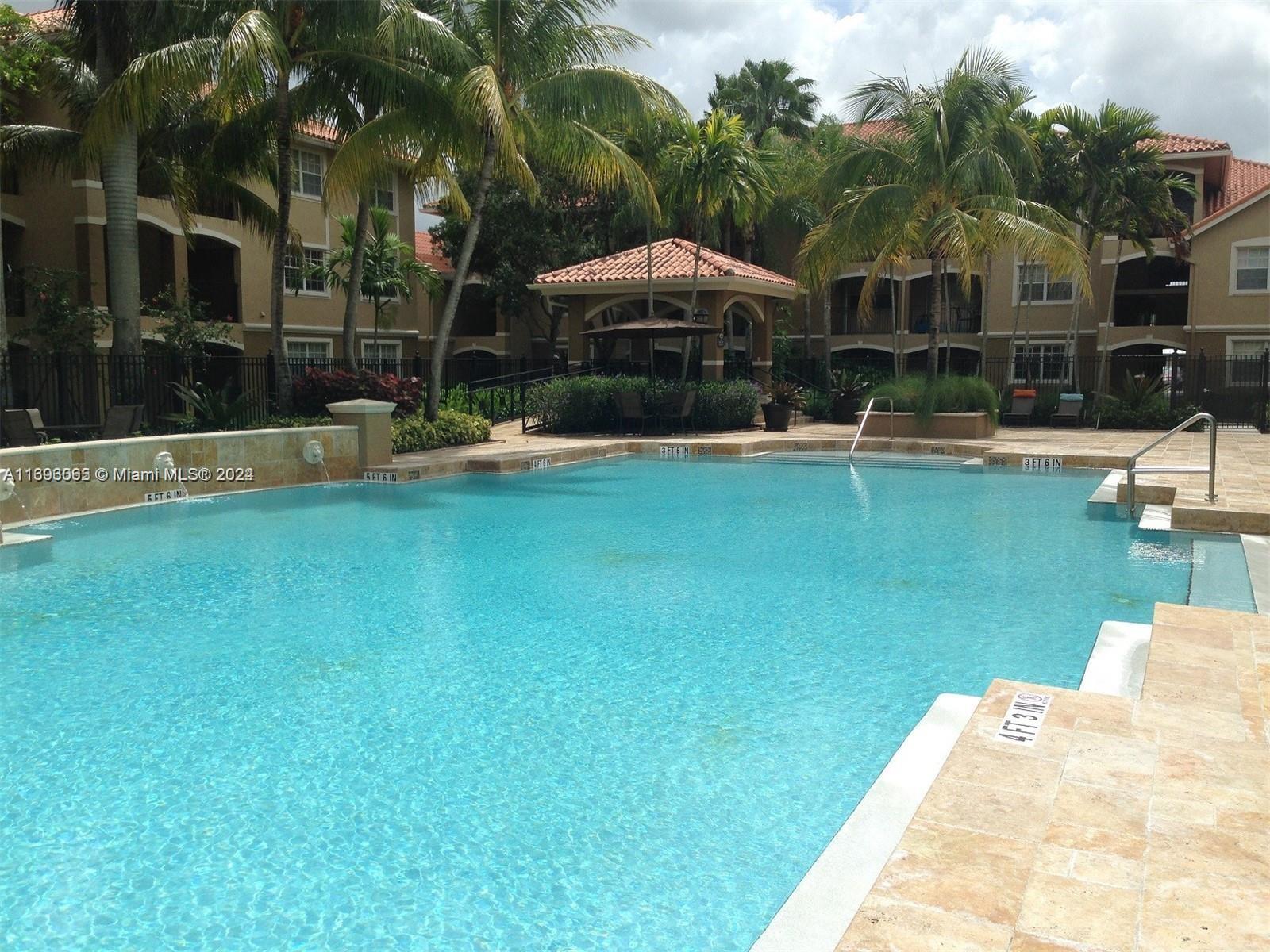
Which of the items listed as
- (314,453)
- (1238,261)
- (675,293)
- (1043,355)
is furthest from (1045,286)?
(314,453)

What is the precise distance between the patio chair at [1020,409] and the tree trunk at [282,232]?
1686 cm

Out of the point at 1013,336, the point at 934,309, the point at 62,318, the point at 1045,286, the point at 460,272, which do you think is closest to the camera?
the point at 460,272

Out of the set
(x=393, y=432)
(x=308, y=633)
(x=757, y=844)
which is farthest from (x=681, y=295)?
(x=757, y=844)

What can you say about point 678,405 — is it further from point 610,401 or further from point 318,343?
→ point 318,343

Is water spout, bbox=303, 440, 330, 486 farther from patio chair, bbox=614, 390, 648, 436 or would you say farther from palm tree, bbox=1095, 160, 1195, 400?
palm tree, bbox=1095, 160, 1195, 400

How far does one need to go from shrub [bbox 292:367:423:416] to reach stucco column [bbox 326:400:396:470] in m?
1.59

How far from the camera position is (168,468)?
1263cm

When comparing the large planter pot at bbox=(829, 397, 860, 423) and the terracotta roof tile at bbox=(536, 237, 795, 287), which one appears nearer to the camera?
the large planter pot at bbox=(829, 397, 860, 423)

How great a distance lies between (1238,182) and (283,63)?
108 feet

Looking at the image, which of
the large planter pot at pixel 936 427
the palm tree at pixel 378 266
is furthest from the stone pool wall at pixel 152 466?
the palm tree at pixel 378 266

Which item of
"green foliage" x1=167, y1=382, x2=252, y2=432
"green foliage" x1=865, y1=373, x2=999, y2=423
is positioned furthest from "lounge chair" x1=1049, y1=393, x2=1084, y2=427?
"green foliage" x1=167, y1=382, x2=252, y2=432

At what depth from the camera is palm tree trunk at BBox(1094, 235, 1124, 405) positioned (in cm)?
2725

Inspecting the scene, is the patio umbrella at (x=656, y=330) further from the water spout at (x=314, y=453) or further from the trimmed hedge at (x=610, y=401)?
the water spout at (x=314, y=453)

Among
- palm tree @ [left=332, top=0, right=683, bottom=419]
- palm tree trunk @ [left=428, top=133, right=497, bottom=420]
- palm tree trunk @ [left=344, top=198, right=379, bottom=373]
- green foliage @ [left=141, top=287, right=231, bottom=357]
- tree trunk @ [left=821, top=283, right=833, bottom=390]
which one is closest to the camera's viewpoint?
palm tree @ [left=332, top=0, right=683, bottom=419]
